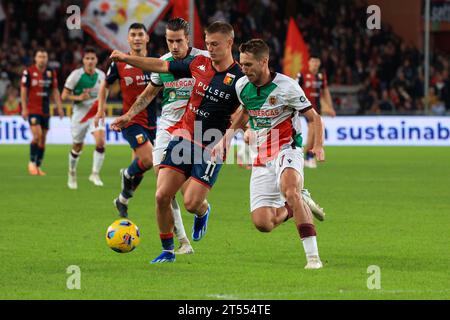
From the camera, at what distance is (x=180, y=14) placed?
29516 mm

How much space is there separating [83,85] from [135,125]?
5.77 metres

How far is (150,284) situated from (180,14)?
2143cm

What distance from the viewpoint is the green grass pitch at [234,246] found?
845 centimetres

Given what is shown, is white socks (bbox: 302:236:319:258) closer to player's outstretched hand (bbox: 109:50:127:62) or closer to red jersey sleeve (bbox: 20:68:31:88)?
player's outstretched hand (bbox: 109:50:127:62)

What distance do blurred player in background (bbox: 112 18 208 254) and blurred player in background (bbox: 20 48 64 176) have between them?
31.3ft

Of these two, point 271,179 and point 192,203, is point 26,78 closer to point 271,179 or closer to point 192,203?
point 192,203

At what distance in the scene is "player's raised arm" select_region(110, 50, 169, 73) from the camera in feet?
30.5

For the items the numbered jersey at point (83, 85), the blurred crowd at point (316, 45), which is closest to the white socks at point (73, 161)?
the numbered jersey at point (83, 85)

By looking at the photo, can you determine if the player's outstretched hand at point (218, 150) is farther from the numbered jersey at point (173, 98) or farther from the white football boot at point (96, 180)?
the white football boot at point (96, 180)

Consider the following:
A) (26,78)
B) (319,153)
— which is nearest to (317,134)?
(319,153)

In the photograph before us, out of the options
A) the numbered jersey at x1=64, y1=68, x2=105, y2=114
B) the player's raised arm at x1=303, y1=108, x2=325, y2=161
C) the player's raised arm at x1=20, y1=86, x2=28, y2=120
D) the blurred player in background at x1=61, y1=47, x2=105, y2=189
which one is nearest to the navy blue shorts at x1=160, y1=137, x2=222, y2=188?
the player's raised arm at x1=303, y1=108, x2=325, y2=161

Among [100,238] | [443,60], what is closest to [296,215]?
[100,238]

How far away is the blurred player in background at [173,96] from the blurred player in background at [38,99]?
9545mm
